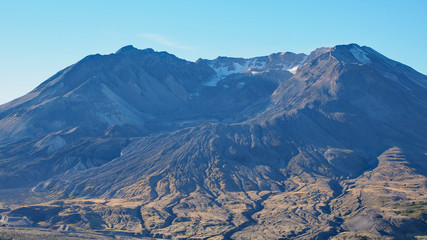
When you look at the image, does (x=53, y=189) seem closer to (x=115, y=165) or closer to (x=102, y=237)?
(x=115, y=165)

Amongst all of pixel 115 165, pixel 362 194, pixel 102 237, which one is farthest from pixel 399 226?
pixel 115 165

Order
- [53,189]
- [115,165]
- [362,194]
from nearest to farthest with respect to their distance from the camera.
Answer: [362,194], [53,189], [115,165]

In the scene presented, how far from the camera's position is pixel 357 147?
549ft

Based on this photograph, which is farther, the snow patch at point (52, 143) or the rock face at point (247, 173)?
the snow patch at point (52, 143)

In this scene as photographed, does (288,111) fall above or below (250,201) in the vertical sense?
above

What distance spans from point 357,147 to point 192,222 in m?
76.3

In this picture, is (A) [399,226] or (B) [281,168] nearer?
(A) [399,226]

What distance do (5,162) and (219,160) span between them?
6990 centimetres

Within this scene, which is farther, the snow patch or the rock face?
the snow patch

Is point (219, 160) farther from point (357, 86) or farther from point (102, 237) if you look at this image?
point (357, 86)

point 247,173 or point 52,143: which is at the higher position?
point 52,143

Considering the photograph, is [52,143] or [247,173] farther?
[52,143]

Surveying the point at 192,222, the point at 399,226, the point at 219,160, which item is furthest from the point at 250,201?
the point at 399,226

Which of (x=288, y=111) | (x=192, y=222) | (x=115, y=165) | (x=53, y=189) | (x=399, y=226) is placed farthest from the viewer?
(x=288, y=111)
